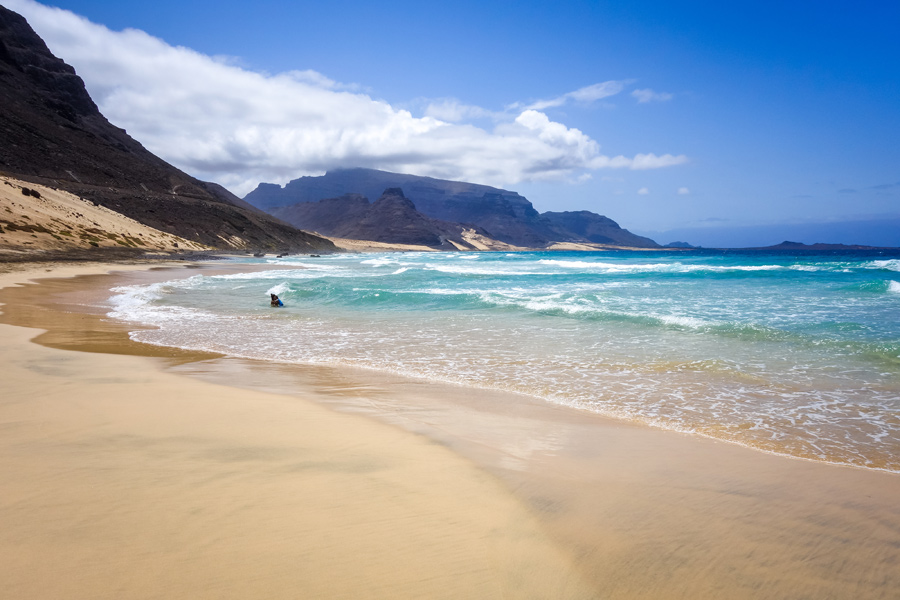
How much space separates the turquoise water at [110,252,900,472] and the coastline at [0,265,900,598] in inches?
38.5

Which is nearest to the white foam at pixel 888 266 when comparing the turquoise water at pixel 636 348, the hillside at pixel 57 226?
the turquoise water at pixel 636 348

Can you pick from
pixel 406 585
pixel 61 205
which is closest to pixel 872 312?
pixel 406 585

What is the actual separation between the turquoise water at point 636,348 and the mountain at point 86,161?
55.4 metres

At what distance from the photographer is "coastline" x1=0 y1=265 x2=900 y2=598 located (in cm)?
237

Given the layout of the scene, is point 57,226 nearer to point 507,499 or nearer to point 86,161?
point 86,161

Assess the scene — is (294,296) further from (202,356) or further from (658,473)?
(658,473)

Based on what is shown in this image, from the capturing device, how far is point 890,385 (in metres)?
6.55

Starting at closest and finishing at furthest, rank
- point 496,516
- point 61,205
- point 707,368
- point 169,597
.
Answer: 1. point 169,597
2. point 496,516
3. point 707,368
4. point 61,205

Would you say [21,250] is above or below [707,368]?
above

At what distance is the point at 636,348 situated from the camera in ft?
29.8

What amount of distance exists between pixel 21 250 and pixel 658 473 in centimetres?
3601

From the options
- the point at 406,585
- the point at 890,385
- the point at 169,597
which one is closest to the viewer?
the point at 169,597

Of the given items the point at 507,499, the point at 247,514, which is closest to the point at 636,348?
the point at 507,499

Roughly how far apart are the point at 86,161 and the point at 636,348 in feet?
272
